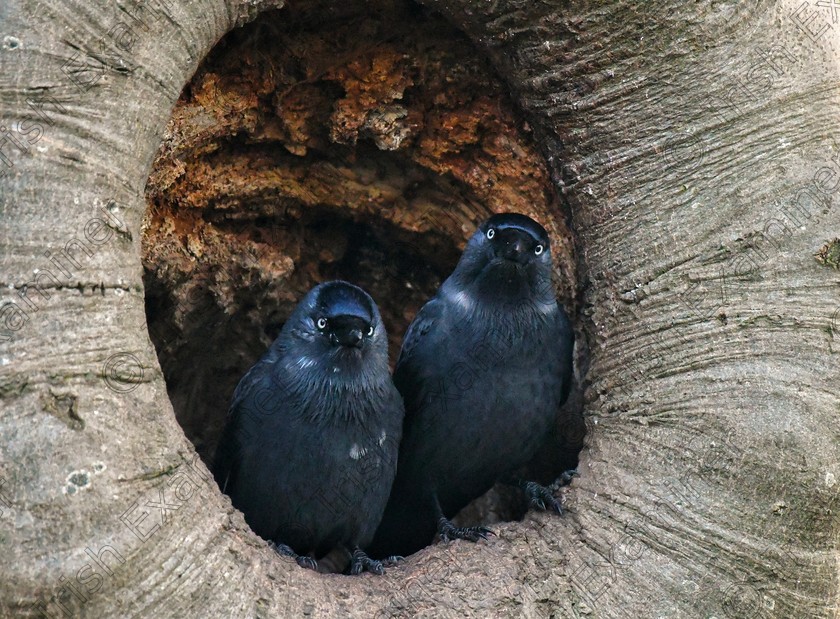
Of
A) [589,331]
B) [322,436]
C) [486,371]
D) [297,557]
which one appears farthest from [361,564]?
[589,331]

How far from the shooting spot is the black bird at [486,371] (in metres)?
5.67

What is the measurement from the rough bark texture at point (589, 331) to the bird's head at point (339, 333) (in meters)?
1.20

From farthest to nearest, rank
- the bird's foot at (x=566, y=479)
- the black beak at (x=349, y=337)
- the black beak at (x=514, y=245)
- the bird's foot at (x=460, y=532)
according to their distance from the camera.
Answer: the black beak at (x=514, y=245) → the black beak at (x=349, y=337) → the bird's foot at (x=566, y=479) → the bird's foot at (x=460, y=532)

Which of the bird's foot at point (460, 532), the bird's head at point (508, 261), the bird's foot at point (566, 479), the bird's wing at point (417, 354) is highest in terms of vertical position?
the bird's head at point (508, 261)

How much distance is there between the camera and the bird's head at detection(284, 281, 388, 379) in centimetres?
521

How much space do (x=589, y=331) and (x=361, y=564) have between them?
1.81 m

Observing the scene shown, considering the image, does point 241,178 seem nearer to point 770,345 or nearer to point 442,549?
point 442,549

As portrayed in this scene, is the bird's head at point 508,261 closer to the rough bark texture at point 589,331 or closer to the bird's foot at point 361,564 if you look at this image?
the rough bark texture at point 589,331

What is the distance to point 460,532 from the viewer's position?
5117 millimetres

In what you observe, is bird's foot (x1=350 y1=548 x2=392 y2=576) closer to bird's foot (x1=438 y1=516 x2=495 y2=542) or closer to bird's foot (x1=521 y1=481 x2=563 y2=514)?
bird's foot (x1=438 y1=516 x2=495 y2=542)

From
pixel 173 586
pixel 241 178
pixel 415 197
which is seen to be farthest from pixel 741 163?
pixel 173 586

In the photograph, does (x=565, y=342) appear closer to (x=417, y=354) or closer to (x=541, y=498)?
(x=417, y=354)

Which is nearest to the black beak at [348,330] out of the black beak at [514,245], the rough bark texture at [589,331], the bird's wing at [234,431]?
the bird's wing at [234,431]

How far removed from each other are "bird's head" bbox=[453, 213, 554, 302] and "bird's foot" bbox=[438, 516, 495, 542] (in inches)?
55.1
